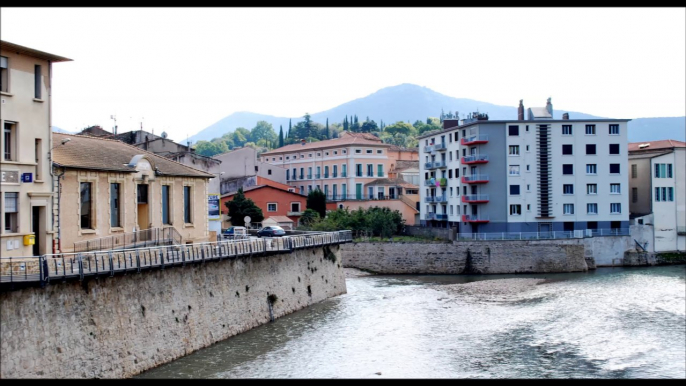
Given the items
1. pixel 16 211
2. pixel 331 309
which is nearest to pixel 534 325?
pixel 331 309

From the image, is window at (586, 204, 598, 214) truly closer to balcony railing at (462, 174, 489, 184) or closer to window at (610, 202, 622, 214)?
window at (610, 202, 622, 214)

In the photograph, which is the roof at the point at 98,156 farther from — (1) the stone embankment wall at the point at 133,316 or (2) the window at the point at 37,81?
(1) the stone embankment wall at the point at 133,316

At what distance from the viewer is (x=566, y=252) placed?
5806 centimetres

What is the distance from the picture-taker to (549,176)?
202 ft

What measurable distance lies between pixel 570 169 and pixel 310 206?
2750 centimetres

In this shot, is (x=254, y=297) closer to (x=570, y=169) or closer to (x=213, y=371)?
(x=213, y=371)

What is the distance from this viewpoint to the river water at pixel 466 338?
24797 millimetres

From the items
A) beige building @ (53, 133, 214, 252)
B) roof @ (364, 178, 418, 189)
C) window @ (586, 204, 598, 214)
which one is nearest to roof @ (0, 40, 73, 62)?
beige building @ (53, 133, 214, 252)

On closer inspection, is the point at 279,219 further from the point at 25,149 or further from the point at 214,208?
the point at 25,149

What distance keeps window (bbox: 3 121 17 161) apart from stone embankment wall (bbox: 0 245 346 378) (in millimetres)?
4490

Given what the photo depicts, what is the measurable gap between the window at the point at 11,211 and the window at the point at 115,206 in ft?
24.0

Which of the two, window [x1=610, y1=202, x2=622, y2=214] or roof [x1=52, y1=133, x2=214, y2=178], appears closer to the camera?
roof [x1=52, y1=133, x2=214, y2=178]

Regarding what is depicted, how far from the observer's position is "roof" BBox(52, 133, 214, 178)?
85.7 feet

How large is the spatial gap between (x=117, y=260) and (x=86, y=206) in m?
5.21
